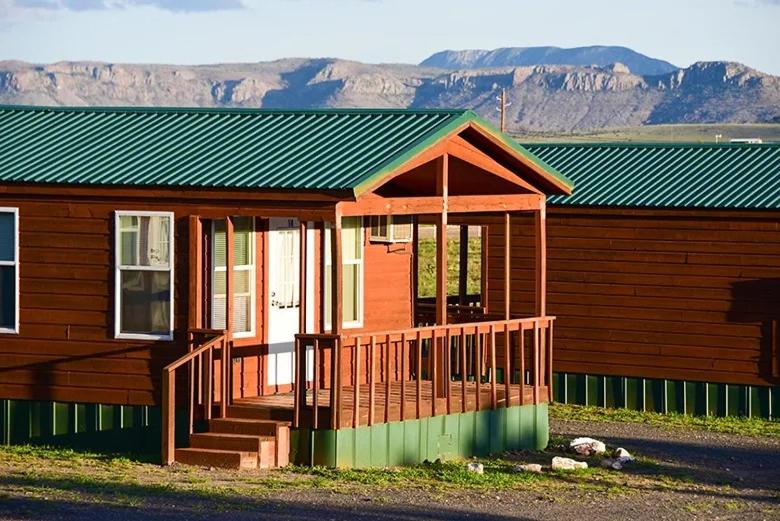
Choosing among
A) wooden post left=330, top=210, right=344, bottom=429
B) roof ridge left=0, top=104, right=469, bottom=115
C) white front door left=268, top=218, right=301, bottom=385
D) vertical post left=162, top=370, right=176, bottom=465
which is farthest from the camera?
roof ridge left=0, top=104, right=469, bottom=115

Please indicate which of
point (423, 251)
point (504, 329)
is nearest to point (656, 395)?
Result: point (504, 329)

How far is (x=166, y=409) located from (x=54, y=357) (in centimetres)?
206

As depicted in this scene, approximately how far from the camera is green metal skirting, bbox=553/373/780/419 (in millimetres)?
23406

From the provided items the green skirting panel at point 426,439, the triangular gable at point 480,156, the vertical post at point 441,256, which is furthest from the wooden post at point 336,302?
the vertical post at point 441,256

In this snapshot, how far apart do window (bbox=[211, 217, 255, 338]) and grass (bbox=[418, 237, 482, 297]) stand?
70.6 ft

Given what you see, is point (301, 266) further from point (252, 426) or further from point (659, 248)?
point (659, 248)

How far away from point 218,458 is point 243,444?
0.28 metres

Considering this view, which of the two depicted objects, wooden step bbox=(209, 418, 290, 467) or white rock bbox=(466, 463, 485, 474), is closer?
wooden step bbox=(209, 418, 290, 467)

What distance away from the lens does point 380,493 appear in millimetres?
15719

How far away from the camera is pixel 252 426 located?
1725 centimetres

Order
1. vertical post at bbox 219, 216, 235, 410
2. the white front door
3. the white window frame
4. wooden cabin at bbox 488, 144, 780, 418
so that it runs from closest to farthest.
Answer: vertical post at bbox 219, 216, 235, 410, the white front door, the white window frame, wooden cabin at bbox 488, 144, 780, 418

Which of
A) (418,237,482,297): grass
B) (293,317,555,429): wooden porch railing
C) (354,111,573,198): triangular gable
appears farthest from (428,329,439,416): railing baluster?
(418,237,482,297): grass

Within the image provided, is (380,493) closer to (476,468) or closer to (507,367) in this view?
(476,468)

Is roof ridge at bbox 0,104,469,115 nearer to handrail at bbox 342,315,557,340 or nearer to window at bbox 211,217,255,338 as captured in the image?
window at bbox 211,217,255,338
